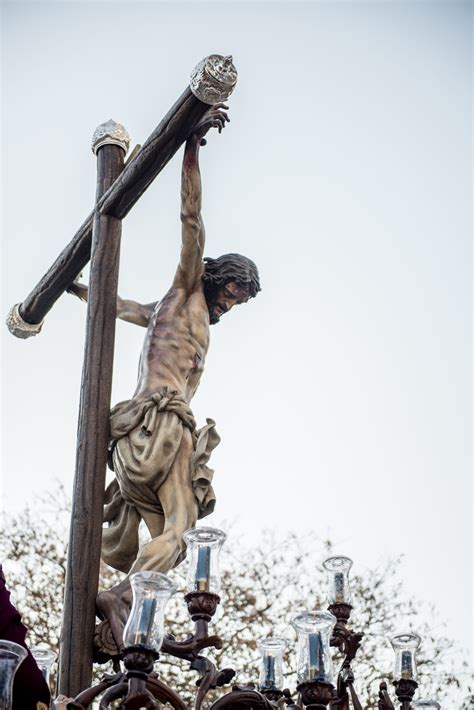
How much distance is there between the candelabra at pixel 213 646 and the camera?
13.7 feet

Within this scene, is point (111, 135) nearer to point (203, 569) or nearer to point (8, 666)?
point (203, 569)

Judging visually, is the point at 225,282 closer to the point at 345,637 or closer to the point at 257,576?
the point at 345,637

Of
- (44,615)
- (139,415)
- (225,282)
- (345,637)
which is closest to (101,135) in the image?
(225,282)

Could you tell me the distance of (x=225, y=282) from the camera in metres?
6.77

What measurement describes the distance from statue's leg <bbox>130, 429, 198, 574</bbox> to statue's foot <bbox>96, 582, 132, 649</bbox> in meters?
0.11

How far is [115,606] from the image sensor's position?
5.62 meters

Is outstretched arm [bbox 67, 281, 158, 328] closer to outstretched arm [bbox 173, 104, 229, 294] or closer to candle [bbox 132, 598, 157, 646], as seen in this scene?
outstretched arm [bbox 173, 104, 229, 294]

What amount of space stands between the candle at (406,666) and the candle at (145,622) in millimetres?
2046

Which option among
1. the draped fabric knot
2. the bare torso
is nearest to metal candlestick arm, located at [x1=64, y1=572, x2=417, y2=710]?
the draped fabric knot

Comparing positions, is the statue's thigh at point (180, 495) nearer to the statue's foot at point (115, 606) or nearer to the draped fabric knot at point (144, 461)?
the draped fabric knot at point (144, 461)

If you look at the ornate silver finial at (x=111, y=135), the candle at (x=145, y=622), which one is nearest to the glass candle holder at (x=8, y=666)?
the candle at (x=145, y=622)

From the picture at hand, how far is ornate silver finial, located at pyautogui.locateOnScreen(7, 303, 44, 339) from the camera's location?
7.51 meters

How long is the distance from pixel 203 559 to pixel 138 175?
2472 millimetres

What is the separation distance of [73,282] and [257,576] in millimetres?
7014
